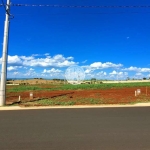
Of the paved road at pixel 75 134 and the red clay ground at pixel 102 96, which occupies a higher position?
the red clay ground at pixel 102 96

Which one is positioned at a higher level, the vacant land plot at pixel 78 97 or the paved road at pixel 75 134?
the vacant land plot at pixel 78 97

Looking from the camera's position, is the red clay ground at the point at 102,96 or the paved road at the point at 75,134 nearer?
the paved road at the point at 75,134

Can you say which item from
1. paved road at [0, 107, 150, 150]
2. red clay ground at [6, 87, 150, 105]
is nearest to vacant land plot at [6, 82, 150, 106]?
red clay ground at [6, 87, 150, 105]

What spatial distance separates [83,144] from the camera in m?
6.73

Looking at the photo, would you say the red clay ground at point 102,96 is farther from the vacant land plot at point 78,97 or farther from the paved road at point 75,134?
the paved road at point 75,134

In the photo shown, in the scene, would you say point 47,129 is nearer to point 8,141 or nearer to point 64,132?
point 64,132

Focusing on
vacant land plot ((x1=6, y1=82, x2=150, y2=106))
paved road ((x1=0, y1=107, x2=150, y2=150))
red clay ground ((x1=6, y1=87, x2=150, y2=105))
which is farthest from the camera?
red clay ground ((x1=6, y1=87, x2=150, y2=105))

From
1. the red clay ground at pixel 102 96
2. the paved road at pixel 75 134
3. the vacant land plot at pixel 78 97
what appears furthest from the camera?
the red clay ground at pixel 102 96

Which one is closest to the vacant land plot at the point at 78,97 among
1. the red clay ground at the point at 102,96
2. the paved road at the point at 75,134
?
the red clay ground at the point at 102,96

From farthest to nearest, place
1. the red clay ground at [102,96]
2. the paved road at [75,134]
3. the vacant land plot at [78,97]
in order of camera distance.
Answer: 1. the red clay ground at [102,96]
2. the vacant land plot at [78,97]
3. the paved road at [75,134]

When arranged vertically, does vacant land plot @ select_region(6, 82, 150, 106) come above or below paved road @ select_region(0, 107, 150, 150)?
above

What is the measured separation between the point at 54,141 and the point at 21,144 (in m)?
0.92

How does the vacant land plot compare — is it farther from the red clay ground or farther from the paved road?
the paved road

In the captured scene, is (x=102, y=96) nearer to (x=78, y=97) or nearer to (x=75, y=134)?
(x=78, y=97)
